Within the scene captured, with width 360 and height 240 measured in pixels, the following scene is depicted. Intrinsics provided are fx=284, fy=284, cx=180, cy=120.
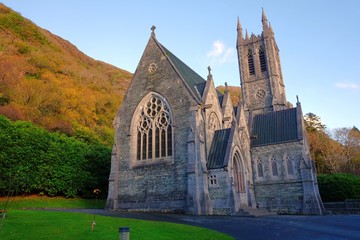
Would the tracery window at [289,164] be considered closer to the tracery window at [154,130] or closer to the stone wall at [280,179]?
the stone wall at [280,179]

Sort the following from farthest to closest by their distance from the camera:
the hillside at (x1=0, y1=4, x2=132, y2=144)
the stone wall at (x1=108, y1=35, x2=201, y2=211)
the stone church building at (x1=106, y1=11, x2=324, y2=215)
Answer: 1. the hillside at (x1=0, y1=4, x2=132, y2=144)
2. the stone wall at (x1=108, y1=35, x2=201, y2=211)
3. the stone church building at (x1=106, y1=11, x2=324, y2=215)

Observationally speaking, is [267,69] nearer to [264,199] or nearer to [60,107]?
[264,199]

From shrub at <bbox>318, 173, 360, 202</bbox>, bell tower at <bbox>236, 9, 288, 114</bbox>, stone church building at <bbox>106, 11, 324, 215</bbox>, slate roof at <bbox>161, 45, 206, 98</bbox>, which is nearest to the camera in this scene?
stone church building at <bbox>106, 11, 324, 215</bbox>

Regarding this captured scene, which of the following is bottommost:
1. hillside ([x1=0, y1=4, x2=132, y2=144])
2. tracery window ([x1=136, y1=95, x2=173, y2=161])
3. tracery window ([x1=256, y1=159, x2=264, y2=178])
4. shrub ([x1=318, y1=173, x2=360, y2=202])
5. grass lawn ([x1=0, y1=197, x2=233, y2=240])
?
grass lawn ([x1=0, y1=197, x2=233, y2=240])

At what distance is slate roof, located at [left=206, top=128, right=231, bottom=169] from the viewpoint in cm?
2300

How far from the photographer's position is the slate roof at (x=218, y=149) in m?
23.0

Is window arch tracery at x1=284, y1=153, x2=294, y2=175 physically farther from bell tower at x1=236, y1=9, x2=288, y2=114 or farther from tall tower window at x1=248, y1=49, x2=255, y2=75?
tall tower window at x1=248, y1=49, x2=255, y2=75

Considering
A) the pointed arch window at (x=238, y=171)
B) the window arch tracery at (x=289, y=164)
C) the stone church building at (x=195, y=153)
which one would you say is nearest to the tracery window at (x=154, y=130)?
the stone church building at (x=195, y=153)

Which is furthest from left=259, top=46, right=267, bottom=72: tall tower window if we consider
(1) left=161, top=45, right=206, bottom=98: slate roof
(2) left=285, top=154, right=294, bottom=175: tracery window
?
(1) left=161, top=45, right=206, bottom=98: slate roof

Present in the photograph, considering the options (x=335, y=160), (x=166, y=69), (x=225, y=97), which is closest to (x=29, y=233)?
(x=166, y=69)

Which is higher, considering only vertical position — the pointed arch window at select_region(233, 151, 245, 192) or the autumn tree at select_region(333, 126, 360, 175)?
the autumn tree at select_region(333, 126, 360, 175)

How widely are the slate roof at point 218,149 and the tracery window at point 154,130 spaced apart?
11.5ft

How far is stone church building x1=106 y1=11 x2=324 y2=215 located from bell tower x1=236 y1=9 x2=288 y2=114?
14.8 metres

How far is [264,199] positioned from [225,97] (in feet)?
38.7
